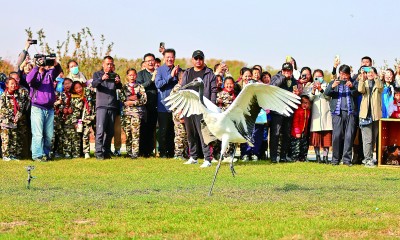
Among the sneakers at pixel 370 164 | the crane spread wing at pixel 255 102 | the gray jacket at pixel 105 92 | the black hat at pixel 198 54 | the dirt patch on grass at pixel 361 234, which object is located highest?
the black hat at pixel 198 54

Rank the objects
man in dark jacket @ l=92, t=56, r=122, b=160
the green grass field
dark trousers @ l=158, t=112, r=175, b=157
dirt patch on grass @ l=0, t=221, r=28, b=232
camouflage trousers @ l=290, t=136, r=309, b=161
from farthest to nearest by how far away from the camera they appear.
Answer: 1. dark trousers @ l=158, t=112, r=175, b=157
2. camouflage trousers @ l=290, t=136, r=309, b=161
3. man in dark jacket @ l=92, t=56, r=122, b=160
4. dirt patch on grass @ l=0, t=221, r=28, b=232
5. the green grass field

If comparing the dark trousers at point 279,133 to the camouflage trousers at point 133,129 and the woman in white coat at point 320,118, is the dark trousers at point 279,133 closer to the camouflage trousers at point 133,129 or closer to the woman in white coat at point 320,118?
the woman in white coat at point 320,118

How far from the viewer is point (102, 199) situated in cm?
1130

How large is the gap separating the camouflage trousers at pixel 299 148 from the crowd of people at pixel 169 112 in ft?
0.08

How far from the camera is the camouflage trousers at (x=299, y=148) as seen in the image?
18.5m

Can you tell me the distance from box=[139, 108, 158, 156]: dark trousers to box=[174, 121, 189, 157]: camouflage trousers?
0.89m

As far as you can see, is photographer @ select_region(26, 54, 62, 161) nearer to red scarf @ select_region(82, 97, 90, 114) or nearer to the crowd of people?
the crowd of people

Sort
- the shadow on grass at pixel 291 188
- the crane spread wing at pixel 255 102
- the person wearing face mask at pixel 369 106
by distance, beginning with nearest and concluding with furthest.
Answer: the shadow on grass at pixel 291 188
the crane spread wing at pixel 255 102
the person wearing face mask at pixel 369 106

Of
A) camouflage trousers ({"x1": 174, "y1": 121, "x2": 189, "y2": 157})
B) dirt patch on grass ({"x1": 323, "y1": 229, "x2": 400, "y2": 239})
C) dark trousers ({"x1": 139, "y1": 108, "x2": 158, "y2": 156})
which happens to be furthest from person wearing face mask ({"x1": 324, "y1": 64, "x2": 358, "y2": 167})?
dirt patch on grass ({"x1": 323, "y1": 229, "x2": 400, "y2": 239})

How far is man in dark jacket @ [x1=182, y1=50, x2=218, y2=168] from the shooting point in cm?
1673

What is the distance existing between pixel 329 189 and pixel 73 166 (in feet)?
20.6

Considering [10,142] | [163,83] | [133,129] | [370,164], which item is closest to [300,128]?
[370,164]

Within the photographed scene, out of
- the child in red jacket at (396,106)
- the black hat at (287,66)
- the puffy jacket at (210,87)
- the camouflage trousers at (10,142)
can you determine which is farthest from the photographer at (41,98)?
the child in red jacket at (396,106)

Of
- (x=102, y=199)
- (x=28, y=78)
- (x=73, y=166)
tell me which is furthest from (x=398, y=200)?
(x=28, y=78)
